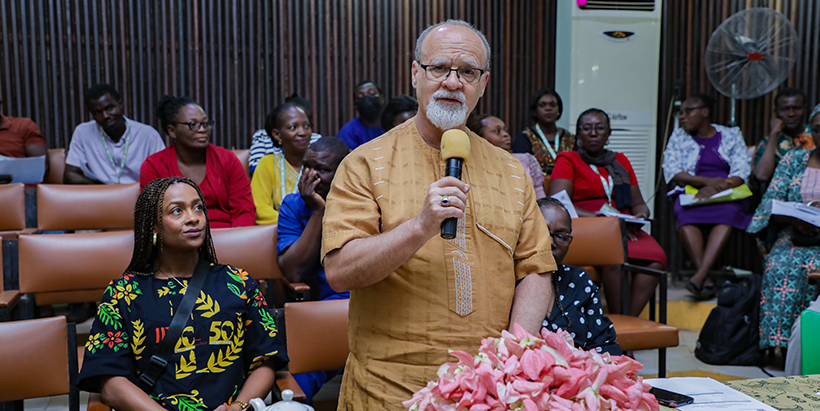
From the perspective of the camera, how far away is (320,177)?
119 inches

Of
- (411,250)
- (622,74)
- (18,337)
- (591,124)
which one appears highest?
(622,74)

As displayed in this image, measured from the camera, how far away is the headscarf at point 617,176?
4492mm

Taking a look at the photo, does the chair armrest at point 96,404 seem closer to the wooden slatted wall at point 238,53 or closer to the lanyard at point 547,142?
the lanyard at point 547,142

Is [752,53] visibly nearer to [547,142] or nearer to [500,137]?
[547,142]

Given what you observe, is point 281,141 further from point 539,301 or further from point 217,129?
point 539,301

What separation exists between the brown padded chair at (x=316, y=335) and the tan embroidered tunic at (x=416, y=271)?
0.80 m

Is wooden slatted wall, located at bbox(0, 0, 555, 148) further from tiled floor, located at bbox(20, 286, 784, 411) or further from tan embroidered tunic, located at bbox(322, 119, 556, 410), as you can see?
tan embroidered tunic, located at bbox(322, 119, 556, 410)

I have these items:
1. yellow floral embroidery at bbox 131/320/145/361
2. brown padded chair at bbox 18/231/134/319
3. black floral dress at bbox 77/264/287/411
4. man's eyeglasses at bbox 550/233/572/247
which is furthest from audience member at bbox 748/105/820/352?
brown padded chair at bbox 18/231/134/319

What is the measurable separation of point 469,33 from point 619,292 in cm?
278

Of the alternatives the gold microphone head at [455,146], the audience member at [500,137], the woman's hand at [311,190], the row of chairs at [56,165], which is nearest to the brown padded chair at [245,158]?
the row of chairs at [56,165]

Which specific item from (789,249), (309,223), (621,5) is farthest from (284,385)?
(621,5)

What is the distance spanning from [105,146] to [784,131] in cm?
516

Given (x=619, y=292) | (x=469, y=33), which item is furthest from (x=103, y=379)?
(x=619, y=292)

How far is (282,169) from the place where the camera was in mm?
3854
